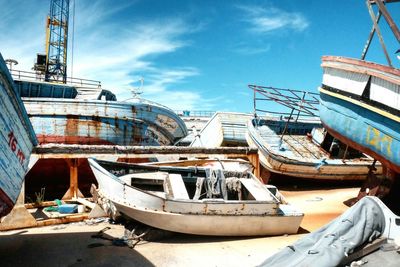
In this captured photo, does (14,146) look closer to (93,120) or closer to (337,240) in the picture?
(337,240)

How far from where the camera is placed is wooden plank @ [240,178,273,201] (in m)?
6.84

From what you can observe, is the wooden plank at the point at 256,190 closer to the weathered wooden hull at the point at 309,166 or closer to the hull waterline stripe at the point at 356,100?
the hull waterline stripe at the point at 356,100

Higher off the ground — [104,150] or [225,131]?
[104,150]

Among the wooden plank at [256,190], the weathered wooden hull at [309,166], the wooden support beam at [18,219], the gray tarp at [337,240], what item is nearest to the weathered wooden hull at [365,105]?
the gray tarp at [337,240]

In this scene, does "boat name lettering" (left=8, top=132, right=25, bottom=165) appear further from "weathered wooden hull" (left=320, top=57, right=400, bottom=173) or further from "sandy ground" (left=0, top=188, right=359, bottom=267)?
"weathered wooden hull" (left=320, top=57, right=400, bottom=173)

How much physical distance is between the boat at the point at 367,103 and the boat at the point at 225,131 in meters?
9.74

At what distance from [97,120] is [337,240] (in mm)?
9534

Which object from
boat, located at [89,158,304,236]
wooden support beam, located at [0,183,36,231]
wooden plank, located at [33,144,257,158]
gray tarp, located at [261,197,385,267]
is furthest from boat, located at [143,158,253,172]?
gray tarp, located at [261,197,385,267]

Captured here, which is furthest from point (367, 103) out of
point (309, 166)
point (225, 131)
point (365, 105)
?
point (225, 131)

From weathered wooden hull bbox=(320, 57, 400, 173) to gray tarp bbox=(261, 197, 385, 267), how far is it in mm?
2189

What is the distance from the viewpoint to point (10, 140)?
4516mm

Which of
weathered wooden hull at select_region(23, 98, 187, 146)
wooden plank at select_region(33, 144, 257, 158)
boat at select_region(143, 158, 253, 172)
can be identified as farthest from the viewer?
weathered wooden hull at select_region(23, 98, 187, 146)

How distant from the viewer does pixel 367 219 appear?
15.1 feet

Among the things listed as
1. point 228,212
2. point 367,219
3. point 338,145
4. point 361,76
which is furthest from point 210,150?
point 338,145
